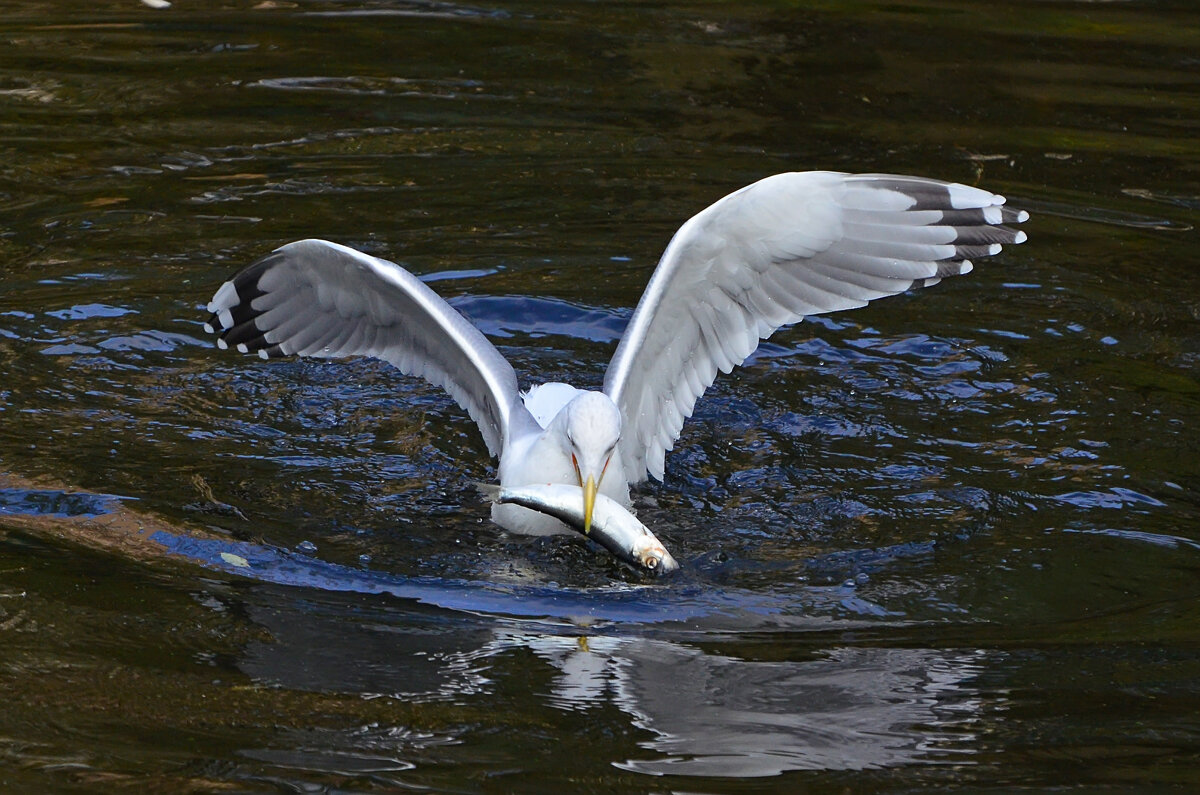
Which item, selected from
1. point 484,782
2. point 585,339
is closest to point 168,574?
point 484,782

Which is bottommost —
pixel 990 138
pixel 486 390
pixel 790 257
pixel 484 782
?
pixel 484 782

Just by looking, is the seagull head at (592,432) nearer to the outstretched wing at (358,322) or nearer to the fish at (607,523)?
the fish at (607,523)

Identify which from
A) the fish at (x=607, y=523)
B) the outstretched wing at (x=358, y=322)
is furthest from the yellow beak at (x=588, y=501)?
the outstretched wing at (x=358, y=322)

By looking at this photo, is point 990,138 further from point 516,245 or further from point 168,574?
point 168,574

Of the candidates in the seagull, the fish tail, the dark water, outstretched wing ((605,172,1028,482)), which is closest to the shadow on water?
the dark water

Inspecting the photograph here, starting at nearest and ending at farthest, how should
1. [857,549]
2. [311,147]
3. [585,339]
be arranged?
[857,549]
[585,339]
[311,147]

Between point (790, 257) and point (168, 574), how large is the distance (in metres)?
2.50

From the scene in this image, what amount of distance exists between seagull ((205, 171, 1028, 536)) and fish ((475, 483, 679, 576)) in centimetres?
14

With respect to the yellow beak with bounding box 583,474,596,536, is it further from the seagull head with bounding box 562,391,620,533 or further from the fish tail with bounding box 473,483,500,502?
the fish tail with bounding box 473,483,500,502

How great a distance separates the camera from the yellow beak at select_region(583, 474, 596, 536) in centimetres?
481

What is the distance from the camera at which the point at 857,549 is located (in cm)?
508

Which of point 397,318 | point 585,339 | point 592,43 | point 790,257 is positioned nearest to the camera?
point 790,257

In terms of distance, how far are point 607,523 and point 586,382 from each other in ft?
6.31

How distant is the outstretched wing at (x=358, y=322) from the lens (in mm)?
5840
